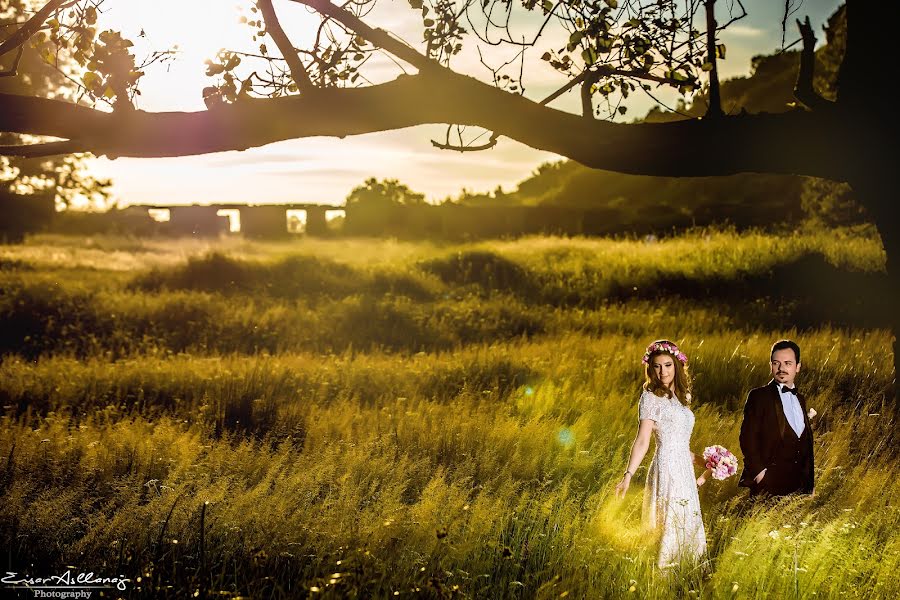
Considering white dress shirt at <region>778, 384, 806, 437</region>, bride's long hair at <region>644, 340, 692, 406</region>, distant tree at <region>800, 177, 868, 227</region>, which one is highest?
distant tree at <region>800, 177, 868, 227</region>

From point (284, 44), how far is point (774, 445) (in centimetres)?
501

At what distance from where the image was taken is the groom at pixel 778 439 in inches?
208

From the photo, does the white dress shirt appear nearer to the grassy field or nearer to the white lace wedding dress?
the grassy field

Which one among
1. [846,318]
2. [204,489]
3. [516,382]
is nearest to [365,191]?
[846,318]

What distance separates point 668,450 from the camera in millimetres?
5215

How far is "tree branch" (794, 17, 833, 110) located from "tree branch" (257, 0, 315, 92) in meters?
4.17

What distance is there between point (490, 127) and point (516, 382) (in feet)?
12.6

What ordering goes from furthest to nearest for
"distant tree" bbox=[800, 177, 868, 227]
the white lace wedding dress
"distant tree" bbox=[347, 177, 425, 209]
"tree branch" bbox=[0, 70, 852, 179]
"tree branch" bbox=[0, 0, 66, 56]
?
1. "distant tree" bbox=[347, 177, 425, 209]
2. "distant tree" bbox=[800, 177, 868, 227]
3. "tree branch" bbox=[0, 0, 66, 56]
4. "tree branch" bbox=[0, 70, 852, 179]
5. the white lace wedding dress

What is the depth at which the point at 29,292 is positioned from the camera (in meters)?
17.7

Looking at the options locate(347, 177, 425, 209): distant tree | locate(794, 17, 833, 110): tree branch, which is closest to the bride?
locate(794, 17, 833, 110): tree branch

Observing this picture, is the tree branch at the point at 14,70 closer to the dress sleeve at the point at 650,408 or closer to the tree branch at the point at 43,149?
the tree branch at the point at 43,149

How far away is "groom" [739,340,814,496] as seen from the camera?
17.4 ft
